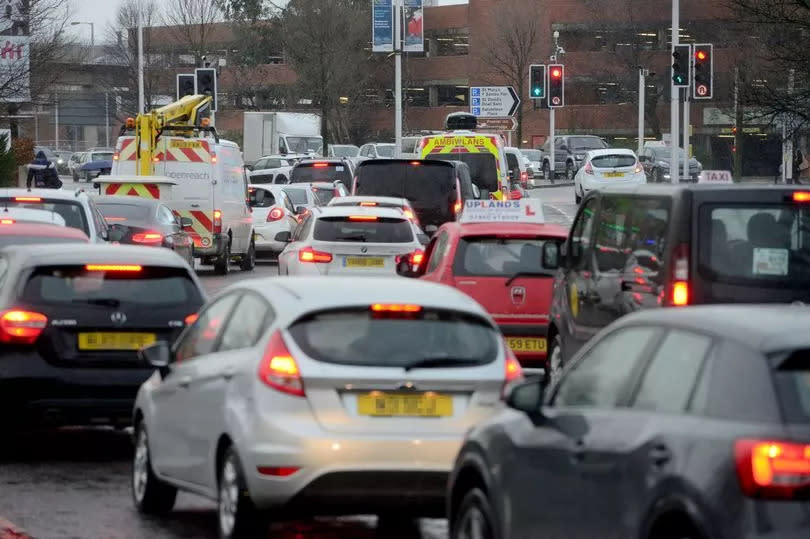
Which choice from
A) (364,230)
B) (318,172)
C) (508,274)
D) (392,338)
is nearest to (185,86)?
(318,172)

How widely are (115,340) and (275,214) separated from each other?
87.4ft

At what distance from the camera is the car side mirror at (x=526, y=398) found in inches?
272

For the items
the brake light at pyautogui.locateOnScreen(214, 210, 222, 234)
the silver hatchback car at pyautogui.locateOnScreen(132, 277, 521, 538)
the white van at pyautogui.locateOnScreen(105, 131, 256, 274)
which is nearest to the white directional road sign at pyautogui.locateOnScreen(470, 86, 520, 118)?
the white van at pyautogui.locateOnScreen(105, 131, 256, 274)

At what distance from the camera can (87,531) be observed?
9867 millimetres

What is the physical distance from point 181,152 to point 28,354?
71.5 feet

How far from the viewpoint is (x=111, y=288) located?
1230 centimetres

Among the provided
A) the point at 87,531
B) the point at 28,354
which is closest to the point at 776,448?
the point at 87,531

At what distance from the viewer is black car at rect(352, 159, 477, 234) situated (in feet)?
97.3

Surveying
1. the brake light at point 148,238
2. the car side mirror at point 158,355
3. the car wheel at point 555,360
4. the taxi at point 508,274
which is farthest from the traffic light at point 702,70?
the car side mirror at point 158,355

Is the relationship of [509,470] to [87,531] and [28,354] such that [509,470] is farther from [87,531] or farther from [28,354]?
[28,354]

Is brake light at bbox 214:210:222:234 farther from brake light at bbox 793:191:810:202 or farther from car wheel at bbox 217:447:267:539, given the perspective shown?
car wheel at bbox 217:447:267:539

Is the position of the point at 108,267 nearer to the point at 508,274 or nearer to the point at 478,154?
the point at 508,274

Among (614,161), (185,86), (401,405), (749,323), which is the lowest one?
(401,405)

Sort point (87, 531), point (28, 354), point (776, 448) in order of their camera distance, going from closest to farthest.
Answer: point (776, 448)
point (87, 531)
point (28, 354)
